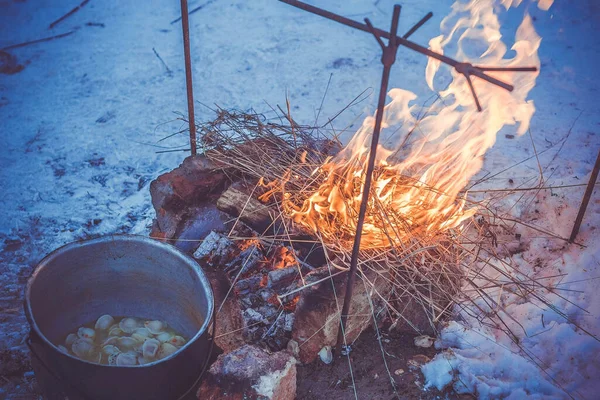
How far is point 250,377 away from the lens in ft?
7.35

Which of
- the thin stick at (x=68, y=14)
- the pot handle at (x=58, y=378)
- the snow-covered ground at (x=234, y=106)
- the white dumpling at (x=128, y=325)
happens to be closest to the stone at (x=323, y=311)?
the snow-covered ground at (x=234, y=106)

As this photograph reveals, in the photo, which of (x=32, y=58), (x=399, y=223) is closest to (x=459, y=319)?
(x=399, y=223)

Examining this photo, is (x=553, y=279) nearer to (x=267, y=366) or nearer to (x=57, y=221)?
(x=267, y=366)

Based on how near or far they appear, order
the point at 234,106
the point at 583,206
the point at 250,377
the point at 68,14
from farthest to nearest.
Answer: the point at 68,14, the point at 234,106, the point at 583,206, the point at 250,377

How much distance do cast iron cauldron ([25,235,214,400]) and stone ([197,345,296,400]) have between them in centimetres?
9

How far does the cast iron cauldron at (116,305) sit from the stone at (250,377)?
0.09 metres

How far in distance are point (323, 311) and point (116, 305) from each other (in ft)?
3.99

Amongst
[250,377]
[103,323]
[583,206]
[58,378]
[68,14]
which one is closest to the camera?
[58,378]

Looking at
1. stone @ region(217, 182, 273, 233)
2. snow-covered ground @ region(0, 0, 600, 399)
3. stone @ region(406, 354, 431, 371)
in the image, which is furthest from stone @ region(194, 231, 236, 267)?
stone @ region(406, 354, 431, 371)

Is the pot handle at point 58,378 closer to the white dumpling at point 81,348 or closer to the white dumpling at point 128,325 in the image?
the white dumpling at point 81,348

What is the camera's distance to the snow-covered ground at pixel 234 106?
9.07ft

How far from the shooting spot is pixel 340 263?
2713 millimetres

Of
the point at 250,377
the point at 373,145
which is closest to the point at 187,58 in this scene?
the point at 373,145

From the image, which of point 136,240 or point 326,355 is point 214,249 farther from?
Result: point 326,355
